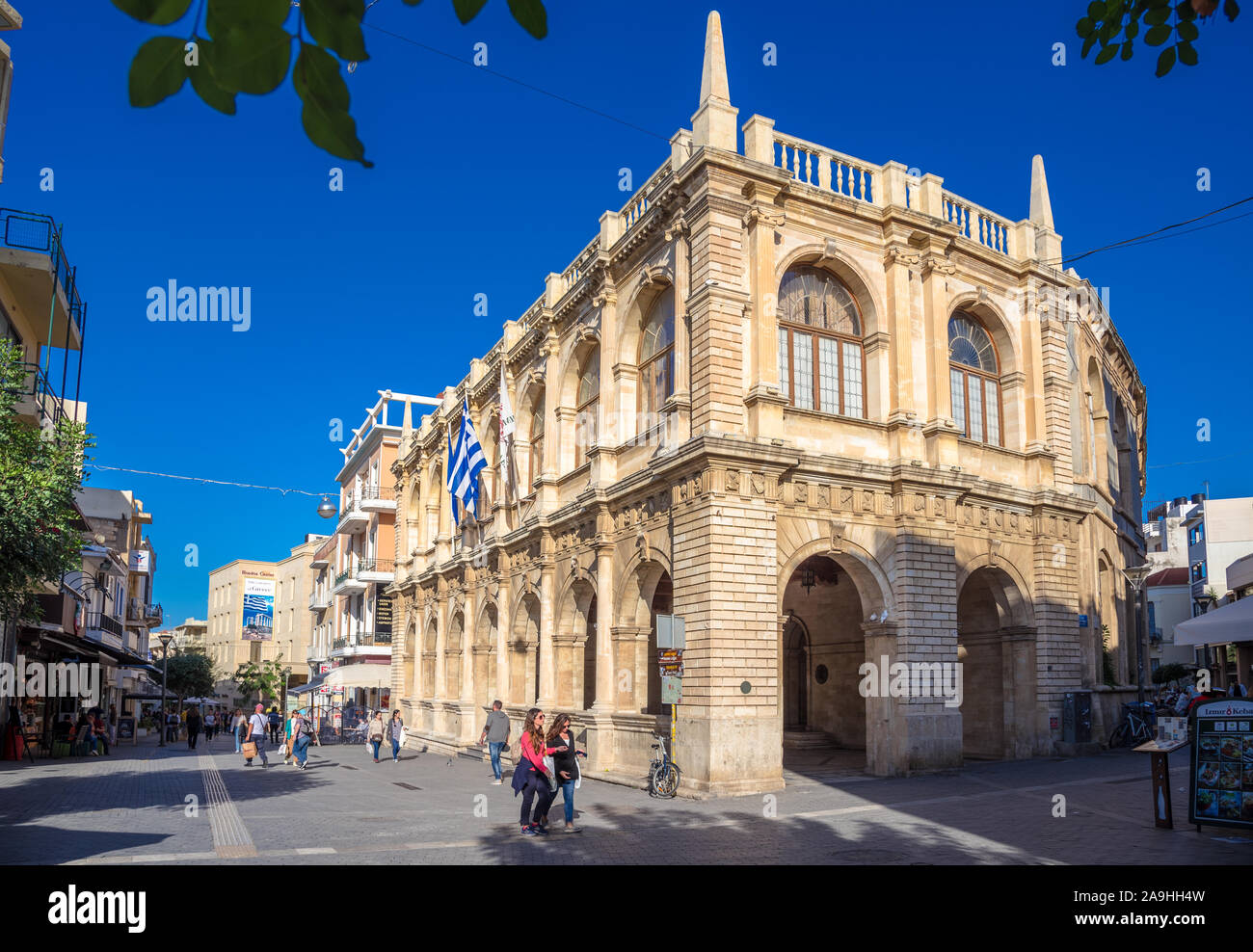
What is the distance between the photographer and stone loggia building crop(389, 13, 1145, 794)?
18.8 meters

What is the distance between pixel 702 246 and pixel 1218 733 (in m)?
12.2

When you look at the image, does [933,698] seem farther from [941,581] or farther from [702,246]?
[702,246]

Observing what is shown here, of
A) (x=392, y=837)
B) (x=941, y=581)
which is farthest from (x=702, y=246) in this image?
(x=392, y=837)

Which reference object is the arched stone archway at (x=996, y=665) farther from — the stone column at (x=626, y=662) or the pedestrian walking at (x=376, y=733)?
the pedestrian walking at (x=376, y=733)

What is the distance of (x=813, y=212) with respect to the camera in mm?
20875

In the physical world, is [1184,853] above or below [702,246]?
below

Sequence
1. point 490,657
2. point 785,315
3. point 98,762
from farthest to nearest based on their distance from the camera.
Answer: point 490,657
point 98,762
point 785,315

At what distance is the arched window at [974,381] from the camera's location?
76.0ft

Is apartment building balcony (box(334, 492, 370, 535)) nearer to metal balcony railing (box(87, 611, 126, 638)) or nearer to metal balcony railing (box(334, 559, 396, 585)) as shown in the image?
metal balcony railing (box(334, 559, 396, 585))

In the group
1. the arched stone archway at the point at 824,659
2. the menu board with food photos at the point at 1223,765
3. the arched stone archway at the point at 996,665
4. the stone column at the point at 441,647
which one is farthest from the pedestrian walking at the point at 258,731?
the menu board with food photos at the point at 1223,765

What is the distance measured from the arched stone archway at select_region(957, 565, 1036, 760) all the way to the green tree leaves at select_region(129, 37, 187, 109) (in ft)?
69.2

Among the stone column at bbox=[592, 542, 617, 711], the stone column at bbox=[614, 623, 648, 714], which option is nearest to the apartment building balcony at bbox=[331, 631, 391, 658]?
the stone column at bbox=[592, 542, 617, 711]

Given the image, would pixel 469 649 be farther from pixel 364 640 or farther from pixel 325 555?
pixel 325 555

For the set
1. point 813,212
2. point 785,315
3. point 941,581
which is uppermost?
point 813,212
